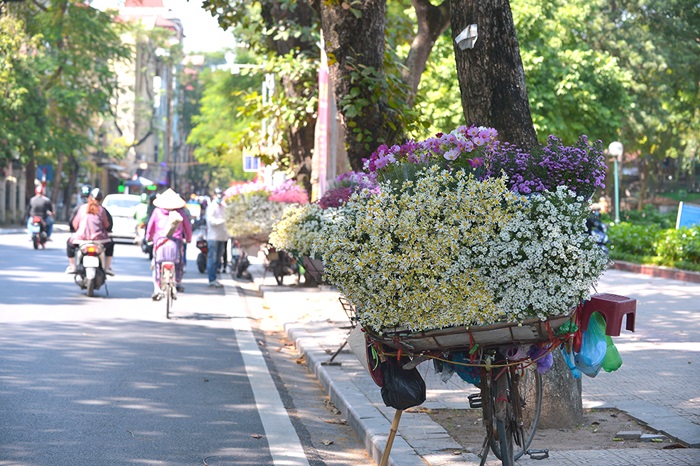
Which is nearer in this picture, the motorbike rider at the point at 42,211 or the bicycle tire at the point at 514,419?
the bicycle tire at the point at 514,419

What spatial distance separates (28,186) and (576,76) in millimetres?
29078

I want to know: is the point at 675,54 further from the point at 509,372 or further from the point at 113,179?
the point at 113,179

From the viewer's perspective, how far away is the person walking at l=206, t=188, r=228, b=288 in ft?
72.4

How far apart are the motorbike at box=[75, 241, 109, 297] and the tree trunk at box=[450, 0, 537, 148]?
1050 cm

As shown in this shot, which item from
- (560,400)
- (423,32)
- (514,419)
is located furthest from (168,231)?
(514,419)

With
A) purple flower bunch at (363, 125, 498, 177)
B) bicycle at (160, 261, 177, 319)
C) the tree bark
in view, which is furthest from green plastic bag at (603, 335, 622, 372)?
the tree bark

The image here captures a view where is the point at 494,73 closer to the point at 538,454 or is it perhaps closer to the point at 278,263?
the point at 538,454

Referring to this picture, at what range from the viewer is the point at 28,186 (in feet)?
187

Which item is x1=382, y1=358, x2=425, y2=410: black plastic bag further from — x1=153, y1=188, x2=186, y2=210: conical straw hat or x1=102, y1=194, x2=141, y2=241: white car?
x1=102, y1=194, x2=141, y2=241: white car

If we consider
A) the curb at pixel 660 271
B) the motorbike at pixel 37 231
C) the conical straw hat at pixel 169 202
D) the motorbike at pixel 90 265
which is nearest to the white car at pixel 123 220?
the motorbike at pixel 37 231

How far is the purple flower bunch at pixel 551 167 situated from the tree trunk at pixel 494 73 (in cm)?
108

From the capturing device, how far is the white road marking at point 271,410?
7137mm

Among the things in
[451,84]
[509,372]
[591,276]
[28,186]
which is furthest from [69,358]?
[28,186]

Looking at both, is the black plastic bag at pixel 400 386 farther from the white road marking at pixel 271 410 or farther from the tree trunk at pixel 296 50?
the tree trunk at pixel 296 50
